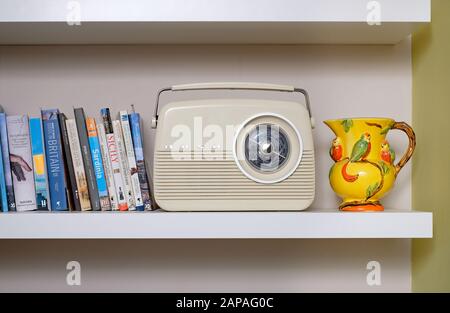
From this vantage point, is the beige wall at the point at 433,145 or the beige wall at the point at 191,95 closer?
the beige wall at the point at 433,145

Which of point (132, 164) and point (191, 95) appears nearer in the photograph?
point (132, 164)

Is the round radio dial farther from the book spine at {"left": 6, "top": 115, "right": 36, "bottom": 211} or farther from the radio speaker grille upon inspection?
the book spine at {"left": 6, "top": 115, "right": 36, "bottom": 211}

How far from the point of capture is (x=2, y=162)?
3.82ft

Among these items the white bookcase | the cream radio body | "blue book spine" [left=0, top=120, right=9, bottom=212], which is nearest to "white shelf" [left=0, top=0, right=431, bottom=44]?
the white bookcase

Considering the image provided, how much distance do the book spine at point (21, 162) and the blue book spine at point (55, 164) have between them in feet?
0.13

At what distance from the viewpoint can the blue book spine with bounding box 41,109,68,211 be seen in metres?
1.16

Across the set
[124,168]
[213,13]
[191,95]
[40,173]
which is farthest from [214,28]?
[40,173]

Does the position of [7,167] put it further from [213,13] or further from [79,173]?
[213,13]

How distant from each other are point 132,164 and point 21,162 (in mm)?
229

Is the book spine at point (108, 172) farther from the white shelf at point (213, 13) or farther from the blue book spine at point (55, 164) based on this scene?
the white shelf at point (213, 13)

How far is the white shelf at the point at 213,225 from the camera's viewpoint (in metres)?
1.04

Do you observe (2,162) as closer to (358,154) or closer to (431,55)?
(358,154)

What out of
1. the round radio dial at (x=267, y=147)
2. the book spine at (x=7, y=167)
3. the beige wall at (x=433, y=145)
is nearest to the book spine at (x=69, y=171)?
the book spine at (x=7, y=167)

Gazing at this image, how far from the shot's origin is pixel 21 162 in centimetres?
117
